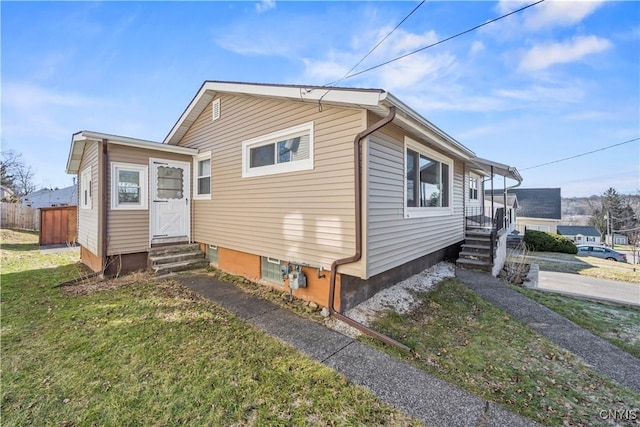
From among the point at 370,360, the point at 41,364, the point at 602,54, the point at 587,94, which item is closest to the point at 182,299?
the point at 41,364

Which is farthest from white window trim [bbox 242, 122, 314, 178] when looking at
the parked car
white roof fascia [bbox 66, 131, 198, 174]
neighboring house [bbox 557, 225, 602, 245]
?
neighboring house [bbox 557, 225, 602, 245]

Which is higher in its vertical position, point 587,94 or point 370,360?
point 587,94

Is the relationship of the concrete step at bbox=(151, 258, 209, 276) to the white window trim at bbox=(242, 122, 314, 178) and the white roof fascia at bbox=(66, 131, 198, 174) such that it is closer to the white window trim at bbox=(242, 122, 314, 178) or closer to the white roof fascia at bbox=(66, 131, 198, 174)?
the white window trim at bbox=(242, 122, 314, 178)

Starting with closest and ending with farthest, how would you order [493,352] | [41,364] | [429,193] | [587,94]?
1. [41,364]
2. [493,352]
3. [429,193]
4. [587,94]

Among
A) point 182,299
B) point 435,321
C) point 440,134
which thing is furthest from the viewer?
point 440,134

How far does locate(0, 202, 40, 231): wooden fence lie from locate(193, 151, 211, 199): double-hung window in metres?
17.5

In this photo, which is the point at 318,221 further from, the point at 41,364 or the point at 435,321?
the point at 41,364

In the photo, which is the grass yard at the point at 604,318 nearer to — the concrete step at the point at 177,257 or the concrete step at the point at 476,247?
the concrete step at the point at 476,247

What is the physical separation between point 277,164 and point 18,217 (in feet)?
75.0

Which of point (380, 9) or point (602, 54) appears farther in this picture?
point (602, 54)

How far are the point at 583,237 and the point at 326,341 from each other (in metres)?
56.5

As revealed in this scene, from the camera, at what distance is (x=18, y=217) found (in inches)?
698

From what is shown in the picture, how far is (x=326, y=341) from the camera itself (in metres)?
3.67

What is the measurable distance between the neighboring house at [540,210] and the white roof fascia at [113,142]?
39.4m
